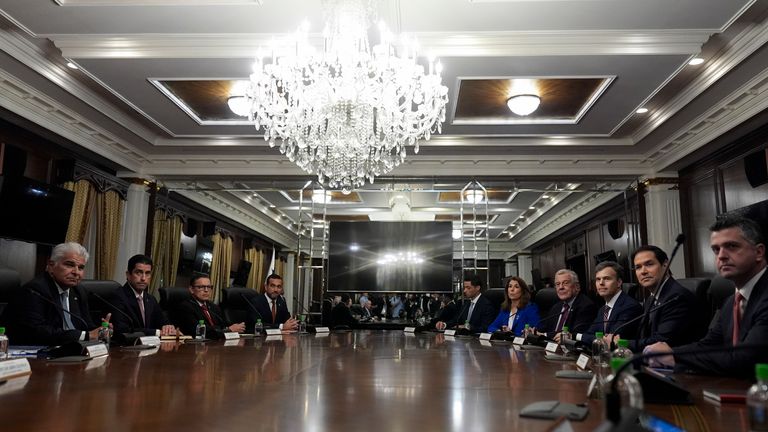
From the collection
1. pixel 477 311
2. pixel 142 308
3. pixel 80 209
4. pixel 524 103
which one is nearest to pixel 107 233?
pixel 80 209

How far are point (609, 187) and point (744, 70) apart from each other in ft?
10.9

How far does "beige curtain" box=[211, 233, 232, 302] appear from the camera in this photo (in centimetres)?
1051

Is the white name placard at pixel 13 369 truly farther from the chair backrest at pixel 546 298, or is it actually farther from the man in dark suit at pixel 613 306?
the chair backrest at pixel 546 298

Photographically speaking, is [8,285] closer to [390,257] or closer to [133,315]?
[133,315]

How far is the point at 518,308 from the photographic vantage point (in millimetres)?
5047

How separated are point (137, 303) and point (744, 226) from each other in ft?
12.5

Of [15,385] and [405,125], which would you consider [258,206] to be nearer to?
[405,125]

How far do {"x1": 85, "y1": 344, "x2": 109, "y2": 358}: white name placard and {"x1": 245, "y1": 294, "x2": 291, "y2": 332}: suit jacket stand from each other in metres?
2.76

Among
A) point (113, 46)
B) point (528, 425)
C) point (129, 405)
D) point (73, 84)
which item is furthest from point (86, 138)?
point (528, 425)

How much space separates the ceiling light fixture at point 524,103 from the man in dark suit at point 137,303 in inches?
142

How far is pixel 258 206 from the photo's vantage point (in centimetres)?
1091

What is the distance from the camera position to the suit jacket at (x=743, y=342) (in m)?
1.77

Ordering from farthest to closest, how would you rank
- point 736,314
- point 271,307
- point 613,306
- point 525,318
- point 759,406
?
point 271,307, point 525,318, point 613,306, point 736,314, point 759,406

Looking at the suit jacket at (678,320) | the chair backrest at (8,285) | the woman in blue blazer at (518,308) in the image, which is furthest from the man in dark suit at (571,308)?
the chair backrest at (8,285)
